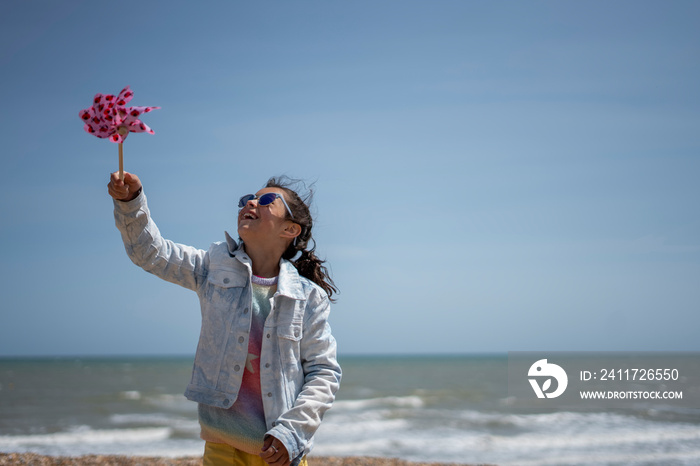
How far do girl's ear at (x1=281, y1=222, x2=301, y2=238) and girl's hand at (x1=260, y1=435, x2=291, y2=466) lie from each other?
100 centimetres

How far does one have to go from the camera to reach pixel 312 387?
8.38 ft

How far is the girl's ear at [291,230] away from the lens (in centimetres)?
295

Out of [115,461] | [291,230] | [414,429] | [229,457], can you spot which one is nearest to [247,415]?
[229,457]

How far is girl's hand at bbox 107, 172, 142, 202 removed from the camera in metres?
2.35

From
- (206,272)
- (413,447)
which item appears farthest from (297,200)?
(413,447)

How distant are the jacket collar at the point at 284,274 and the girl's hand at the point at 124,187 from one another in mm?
531

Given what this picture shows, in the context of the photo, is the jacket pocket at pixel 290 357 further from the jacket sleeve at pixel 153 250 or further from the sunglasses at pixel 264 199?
the sunglasses at pixel 264 199

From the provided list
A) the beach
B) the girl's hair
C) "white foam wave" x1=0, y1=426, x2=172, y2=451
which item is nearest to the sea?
"white foam wave" x1=0, y1=426, x2=172, y2=451

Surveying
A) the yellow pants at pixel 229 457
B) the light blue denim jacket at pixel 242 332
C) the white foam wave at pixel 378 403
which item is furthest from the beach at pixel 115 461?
the white foam wave at pixel 378 403

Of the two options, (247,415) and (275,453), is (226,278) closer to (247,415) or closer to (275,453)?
(247,415)

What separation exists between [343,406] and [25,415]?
25.4 ft

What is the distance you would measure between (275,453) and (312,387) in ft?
1.09

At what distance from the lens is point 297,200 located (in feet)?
10.1

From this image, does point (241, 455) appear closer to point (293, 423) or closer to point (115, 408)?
point (293, 423)
